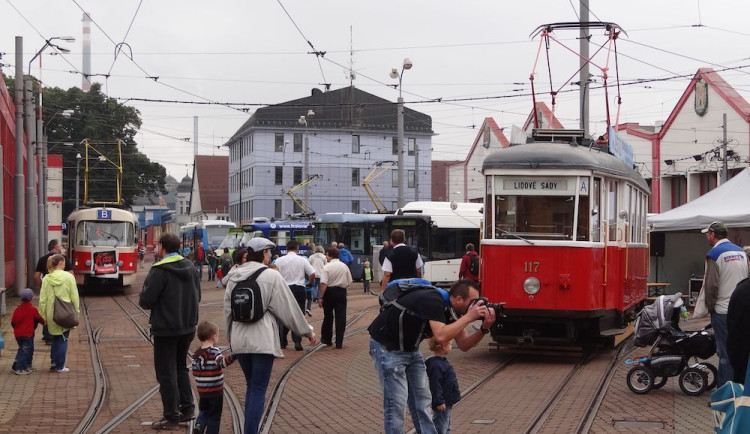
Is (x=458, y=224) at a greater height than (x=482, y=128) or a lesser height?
lesser

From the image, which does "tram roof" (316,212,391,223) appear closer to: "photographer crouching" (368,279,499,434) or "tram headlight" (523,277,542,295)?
"tram headlight" (523,277,542,295)

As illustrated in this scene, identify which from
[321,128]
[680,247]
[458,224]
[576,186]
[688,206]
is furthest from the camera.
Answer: [321,128]

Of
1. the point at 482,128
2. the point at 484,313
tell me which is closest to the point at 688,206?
the point at 484,313

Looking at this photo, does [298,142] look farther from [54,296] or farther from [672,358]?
[672,358]

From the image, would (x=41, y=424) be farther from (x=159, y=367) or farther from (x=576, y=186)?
(x=576, y=186)

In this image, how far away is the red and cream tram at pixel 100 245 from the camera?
33.6 metres

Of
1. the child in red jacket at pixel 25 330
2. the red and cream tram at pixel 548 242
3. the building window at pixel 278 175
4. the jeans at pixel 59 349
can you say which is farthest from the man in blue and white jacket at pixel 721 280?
the building window at pixel 278 175

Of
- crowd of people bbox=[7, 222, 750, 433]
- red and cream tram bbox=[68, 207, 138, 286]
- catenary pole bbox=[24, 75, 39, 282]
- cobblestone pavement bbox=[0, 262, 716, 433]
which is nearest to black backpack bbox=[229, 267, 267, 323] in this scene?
crowd of people bbox=[7, 222, 750, 433]

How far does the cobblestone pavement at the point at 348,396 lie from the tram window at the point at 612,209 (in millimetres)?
1862

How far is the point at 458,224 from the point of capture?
36.9m

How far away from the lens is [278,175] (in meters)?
82.5

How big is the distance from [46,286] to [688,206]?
1699 centimetres

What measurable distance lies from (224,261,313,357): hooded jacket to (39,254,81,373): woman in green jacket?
5.72 meters

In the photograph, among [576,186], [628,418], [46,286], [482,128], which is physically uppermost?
[482,128]
